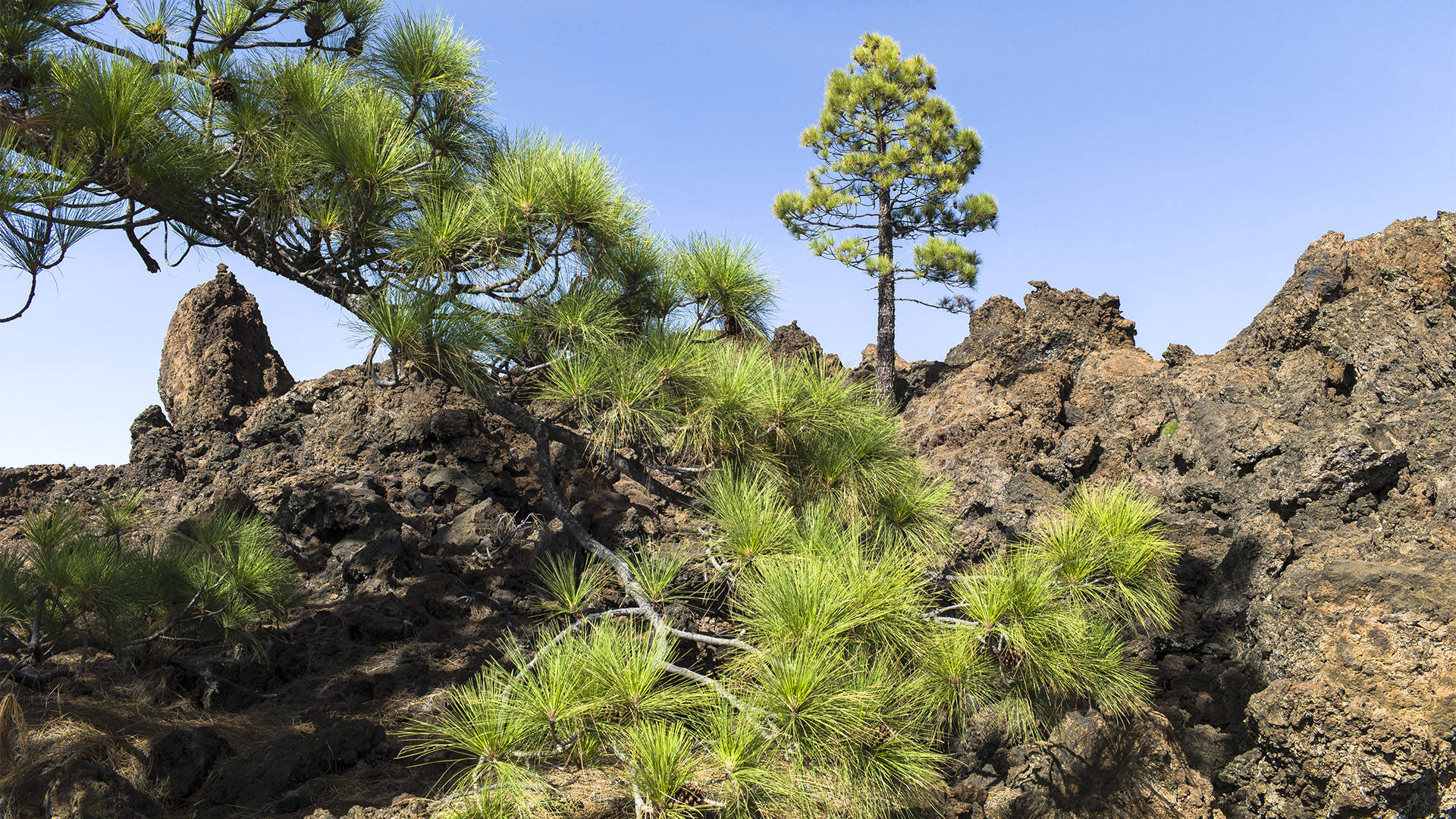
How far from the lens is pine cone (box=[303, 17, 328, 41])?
4504mm

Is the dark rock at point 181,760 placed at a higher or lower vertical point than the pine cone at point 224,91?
lower

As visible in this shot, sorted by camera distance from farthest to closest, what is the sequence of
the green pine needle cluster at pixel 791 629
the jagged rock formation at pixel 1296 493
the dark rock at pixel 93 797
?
the jagged rock formation at pixel 1296 493, the dark rock at pixel 93 797, the green pine needle cluster at pixel 791 629

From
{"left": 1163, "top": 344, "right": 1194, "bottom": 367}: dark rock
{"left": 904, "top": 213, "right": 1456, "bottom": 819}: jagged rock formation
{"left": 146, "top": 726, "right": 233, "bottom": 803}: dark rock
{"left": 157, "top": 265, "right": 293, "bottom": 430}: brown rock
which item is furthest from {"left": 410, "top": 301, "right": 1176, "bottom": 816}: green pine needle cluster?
{"left": 157, "top": 265, "right": 293, "bottom": 430}: brown rock

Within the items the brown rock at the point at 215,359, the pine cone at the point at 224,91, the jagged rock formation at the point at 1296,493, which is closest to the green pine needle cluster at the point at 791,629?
the jagged rock formation at the point at 1296,493

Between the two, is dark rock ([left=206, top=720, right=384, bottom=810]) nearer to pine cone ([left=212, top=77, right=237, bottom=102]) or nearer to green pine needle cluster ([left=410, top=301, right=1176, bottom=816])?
green pine needle cluster ([left=410, top=301, right=1176, bottom=816])

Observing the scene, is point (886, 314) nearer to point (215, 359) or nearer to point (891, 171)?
point (891, 171)

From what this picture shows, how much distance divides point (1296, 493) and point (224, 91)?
544 centimetres

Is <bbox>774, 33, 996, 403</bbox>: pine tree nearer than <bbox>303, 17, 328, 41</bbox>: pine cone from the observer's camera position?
No

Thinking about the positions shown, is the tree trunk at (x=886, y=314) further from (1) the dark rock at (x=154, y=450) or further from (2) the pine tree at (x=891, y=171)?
(1) the dark rock at (x=154, y=450)

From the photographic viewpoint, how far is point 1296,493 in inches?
183

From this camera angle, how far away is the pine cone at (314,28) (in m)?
4.50

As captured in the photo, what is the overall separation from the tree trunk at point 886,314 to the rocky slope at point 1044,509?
1.55 m

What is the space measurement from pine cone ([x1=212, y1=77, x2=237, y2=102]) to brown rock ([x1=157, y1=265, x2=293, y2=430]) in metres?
4.37

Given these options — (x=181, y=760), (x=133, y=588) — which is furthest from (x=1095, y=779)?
(x=133, y=588)
